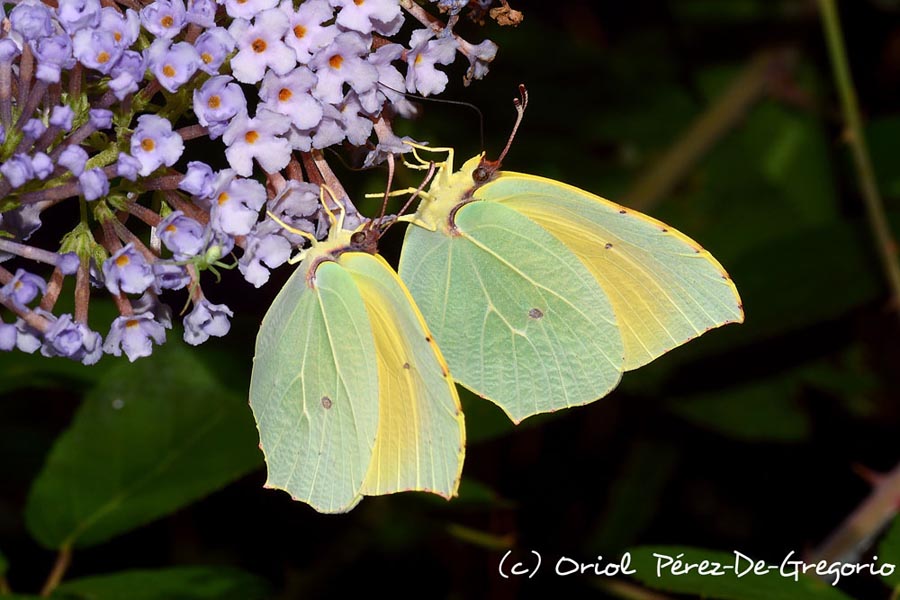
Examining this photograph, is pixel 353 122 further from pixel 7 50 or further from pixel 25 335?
pixel 25 335

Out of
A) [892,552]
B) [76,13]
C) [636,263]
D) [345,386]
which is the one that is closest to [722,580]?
[892,552]

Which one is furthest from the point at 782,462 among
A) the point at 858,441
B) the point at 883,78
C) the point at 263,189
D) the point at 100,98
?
the point at 100,98

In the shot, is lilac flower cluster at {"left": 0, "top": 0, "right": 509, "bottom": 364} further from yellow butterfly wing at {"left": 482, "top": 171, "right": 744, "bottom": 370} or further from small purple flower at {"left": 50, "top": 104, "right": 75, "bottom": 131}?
yellow butterfly wing at {"left": 482, "top": 171, "right": 744, "bottom": 370}

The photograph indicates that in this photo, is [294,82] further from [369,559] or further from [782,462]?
[782,462]

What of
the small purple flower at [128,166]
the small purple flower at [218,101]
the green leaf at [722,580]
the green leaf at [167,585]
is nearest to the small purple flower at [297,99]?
the small purple flower at [218,101]

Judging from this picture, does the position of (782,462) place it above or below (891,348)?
below

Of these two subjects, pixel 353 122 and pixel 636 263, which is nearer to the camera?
pixel 353 122
